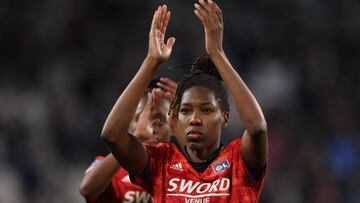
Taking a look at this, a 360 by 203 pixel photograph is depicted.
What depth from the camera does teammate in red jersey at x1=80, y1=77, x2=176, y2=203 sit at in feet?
16.2

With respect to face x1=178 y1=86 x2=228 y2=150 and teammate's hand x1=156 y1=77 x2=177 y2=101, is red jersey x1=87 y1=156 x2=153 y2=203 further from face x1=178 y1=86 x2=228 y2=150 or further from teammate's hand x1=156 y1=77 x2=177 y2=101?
face x1=178 y1=86 x2=228 y2=150

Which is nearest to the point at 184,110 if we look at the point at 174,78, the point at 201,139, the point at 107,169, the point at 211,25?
the point at 201,139

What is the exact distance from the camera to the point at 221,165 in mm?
4211

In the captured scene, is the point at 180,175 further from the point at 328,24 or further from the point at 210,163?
the point at 328,24

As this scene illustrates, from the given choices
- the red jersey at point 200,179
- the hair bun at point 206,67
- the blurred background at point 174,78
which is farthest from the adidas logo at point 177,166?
the blurred background at point 174,78

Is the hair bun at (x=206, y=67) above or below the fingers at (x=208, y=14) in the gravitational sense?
below

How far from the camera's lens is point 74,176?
31.8 ft

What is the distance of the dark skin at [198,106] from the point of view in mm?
3986

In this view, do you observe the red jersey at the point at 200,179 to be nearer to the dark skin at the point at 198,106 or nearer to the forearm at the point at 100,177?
the dark skin at the point at 198,106

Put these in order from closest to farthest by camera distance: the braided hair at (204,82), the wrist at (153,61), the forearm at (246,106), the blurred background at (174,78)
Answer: the forearm at (246,106)
the wrist at (153,61)
the braided hair at (204,82)
the blurred background at (174,78)

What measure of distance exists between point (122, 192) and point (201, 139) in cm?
124

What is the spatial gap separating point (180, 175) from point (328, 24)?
851cm

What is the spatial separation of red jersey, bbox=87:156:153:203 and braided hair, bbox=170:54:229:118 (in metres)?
0.91

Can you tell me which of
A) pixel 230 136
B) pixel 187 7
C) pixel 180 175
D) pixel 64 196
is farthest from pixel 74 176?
pixel 180 175
